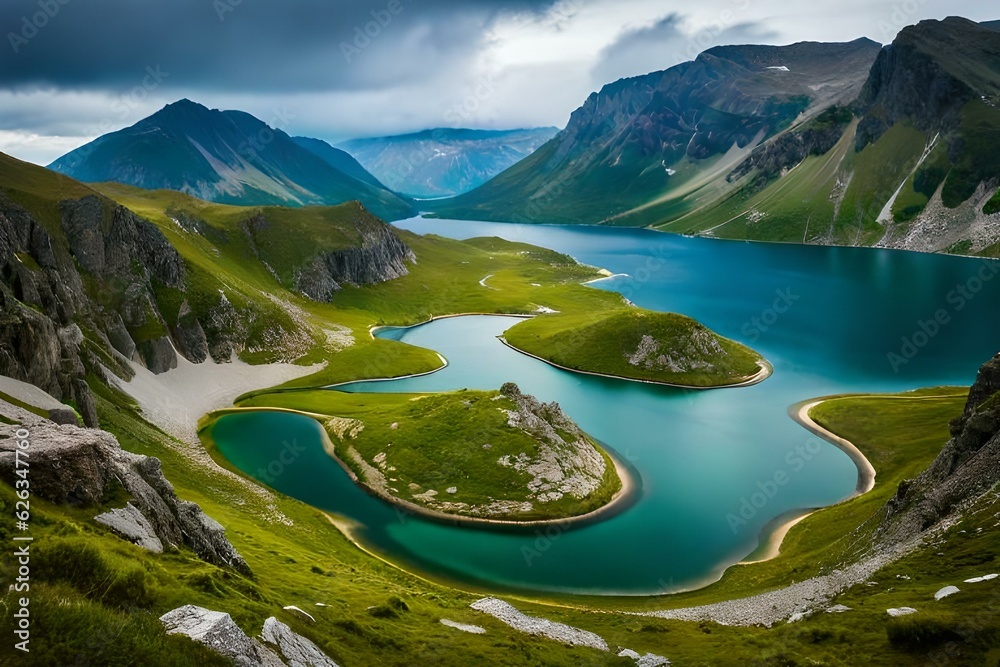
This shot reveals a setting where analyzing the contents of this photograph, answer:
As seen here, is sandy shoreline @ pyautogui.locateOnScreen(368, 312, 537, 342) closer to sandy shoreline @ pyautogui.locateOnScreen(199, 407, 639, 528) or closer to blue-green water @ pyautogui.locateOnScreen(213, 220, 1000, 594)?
blue-green water @ pyautogui.locateOnScreen(213, 220, 1000, 594)

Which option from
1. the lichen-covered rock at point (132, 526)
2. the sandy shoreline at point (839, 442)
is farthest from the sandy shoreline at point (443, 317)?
the lichen-covered rock at point (132, 526)

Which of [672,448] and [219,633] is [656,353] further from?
[219,633]

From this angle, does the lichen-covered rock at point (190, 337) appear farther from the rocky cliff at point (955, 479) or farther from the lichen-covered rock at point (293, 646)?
the rocky cliff at point (955, 479)

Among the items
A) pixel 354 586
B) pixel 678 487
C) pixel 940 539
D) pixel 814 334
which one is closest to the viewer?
pixel 940 539

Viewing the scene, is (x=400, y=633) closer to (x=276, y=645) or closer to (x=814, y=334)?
(x=276, y=645)

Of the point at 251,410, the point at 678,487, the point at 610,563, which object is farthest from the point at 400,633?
the point at 251,410

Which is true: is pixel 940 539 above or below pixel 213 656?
Answer: below
